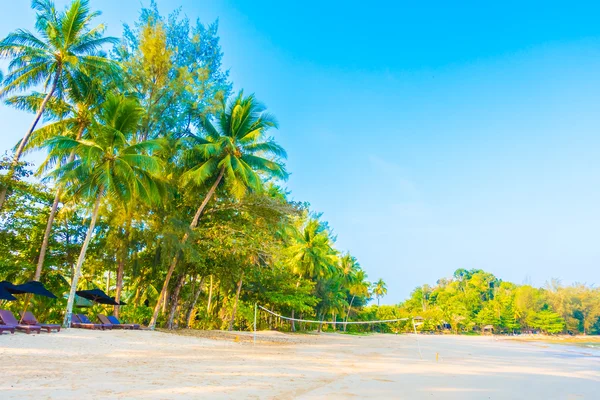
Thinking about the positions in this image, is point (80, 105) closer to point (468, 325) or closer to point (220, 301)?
point (220, 301)

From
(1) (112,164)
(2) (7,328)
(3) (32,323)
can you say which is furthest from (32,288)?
(1) (112,164)

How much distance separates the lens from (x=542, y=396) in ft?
23.4

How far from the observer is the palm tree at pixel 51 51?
1518cm

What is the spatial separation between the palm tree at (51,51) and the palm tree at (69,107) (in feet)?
1.47

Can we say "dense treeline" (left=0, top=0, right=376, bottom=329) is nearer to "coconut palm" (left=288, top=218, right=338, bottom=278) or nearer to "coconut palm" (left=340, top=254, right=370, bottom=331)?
"coconut palm" (left=288, top=218, right=338, bottom=278)

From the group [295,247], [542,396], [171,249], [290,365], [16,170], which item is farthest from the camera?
[295,247]

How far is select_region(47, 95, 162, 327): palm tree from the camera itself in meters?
13.8

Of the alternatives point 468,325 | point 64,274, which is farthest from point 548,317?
point 64,274

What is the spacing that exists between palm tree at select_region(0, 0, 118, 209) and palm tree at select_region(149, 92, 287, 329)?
493cm

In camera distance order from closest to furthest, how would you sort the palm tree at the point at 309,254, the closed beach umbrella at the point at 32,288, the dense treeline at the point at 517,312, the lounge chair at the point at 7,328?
the lounge chair at the point at 7,328 → the closed beach umbrella at the point at 32,288 → the palm tree at the point at 309,254 → the dense treeline at the point at 517,312

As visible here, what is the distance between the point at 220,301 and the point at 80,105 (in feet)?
61.3

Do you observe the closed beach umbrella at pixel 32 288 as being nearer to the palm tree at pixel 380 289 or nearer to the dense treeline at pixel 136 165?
the dense treeline at pixel 136 165

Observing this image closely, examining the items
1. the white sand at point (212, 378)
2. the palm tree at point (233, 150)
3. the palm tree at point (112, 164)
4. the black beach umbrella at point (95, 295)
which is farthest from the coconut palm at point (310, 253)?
the white sand at point (212, 378)

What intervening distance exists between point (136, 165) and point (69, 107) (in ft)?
17.2
